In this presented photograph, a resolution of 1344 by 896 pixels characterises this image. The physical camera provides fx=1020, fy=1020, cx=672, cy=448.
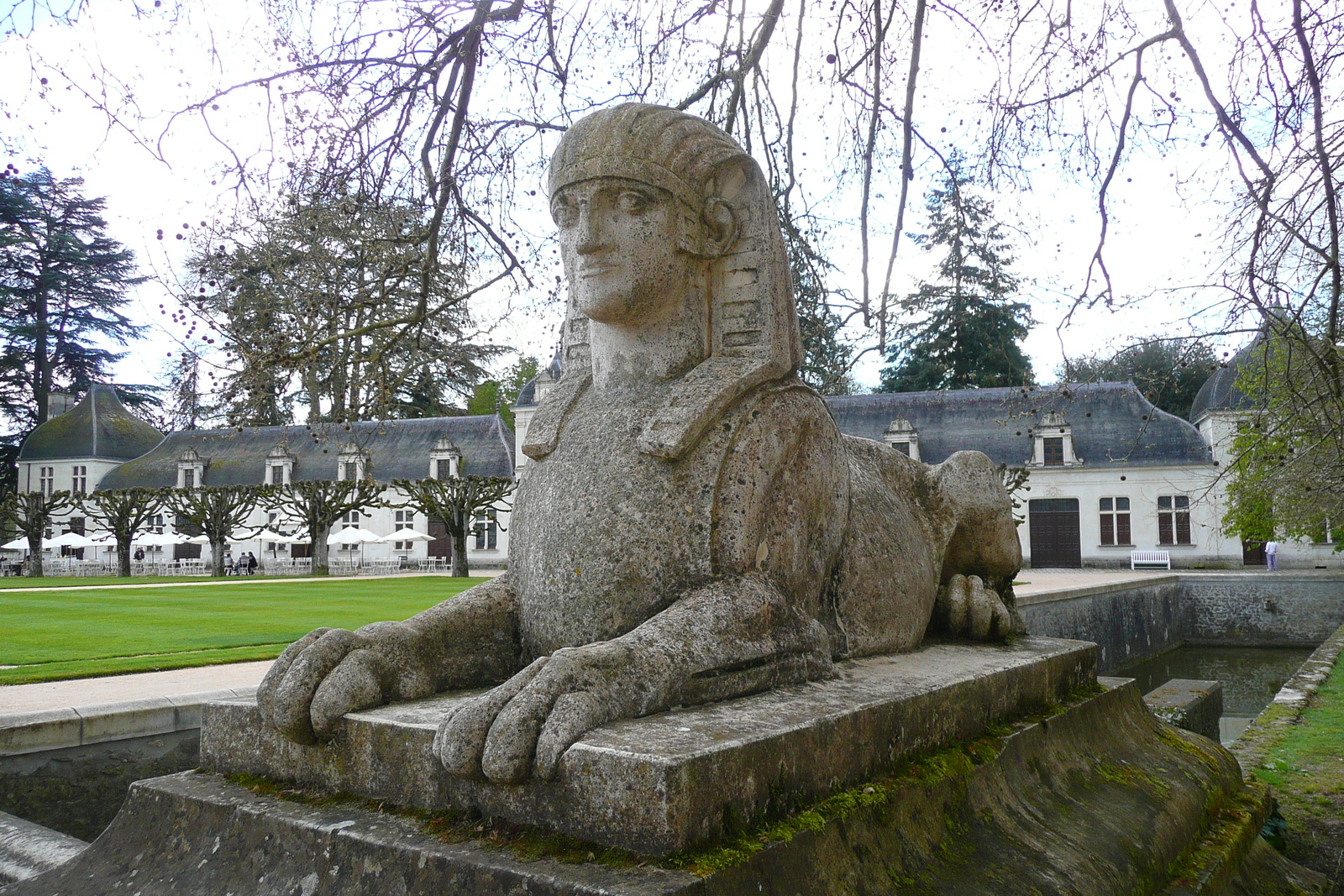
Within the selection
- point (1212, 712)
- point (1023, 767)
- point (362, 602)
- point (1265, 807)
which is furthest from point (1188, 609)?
point (1023, 767)

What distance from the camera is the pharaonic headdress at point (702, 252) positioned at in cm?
288

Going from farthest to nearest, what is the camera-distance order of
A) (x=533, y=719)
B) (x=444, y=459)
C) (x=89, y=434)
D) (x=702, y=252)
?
(x=89, y=434), (x=444, y=459), (x=702, y=252), (x=533, y=719)

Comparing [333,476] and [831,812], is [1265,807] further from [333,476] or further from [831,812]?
[333,476]

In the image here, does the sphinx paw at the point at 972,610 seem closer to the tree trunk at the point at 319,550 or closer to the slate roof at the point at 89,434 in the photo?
the tree trunk at the point at 319,550

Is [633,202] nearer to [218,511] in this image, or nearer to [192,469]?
[218,511]

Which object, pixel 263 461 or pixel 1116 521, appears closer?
pixel 1116 521

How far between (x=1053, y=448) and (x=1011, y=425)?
2.07 meters

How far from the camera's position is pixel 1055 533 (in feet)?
119

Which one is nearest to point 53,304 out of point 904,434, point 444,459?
point 444,459

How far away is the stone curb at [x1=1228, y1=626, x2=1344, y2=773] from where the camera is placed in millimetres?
6156

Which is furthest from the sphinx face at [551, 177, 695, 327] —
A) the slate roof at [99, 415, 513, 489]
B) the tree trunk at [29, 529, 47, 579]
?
the tree trunk at [29, 529, 47, 579]

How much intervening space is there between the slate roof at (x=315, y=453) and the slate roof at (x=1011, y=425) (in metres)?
14.1

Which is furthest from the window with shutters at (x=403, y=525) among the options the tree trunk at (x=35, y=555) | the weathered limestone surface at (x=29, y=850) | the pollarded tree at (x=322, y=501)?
the weathered limestone surface at (x=29, y=850)

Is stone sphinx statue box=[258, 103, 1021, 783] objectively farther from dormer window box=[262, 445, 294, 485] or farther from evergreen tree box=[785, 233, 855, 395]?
dormer window box=[262, 445, 294, 485]
